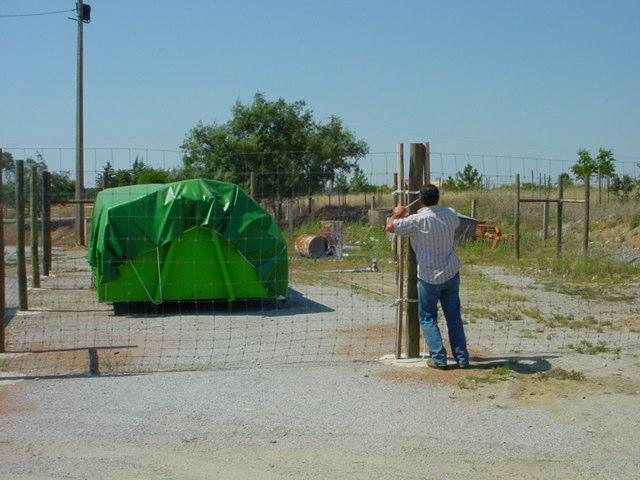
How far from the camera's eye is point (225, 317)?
467 inches

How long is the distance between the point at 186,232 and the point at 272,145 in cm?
2374

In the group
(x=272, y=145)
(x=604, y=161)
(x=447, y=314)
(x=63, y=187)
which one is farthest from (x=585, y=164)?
(x=447, y=314)

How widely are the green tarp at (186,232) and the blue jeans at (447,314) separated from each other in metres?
4.83

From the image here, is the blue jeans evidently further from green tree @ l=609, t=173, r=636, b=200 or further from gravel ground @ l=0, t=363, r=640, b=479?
green tree @ l=609, t=173, r=636, b=200

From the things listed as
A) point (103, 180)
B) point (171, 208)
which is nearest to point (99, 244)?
point (171, 208)

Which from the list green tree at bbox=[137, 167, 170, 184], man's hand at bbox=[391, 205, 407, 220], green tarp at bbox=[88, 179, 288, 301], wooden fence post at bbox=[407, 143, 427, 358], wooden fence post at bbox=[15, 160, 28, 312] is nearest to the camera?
man's hand at bbox=[391, 205, 407, 220]

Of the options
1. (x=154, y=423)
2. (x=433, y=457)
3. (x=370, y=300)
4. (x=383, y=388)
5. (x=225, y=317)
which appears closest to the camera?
(x=433, y=457)

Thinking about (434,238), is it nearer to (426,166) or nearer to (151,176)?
(426,166)

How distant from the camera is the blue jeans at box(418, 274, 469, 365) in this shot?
779cm

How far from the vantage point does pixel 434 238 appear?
25.5 ft

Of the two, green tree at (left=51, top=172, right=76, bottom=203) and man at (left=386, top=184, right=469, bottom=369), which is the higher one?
green tree at (left=51, top=172, right=76, bottom=203)

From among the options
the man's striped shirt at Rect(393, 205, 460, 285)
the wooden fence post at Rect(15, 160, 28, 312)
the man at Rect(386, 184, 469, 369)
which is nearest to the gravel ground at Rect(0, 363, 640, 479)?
the man at Rect(386, 184, 469, 369)

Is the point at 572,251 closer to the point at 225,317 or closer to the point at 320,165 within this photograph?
the point at 225,317

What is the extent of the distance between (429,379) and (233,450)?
2463 millimetres
